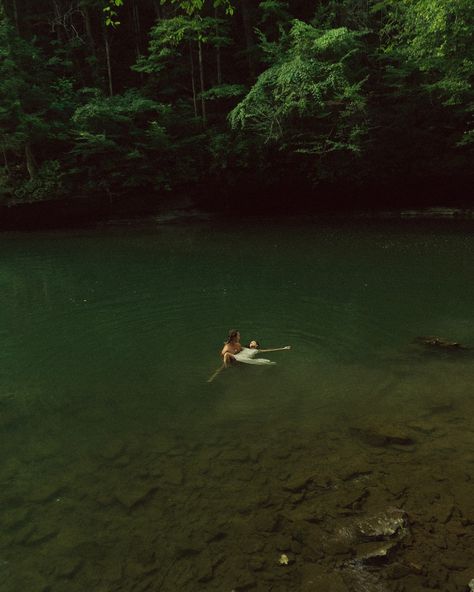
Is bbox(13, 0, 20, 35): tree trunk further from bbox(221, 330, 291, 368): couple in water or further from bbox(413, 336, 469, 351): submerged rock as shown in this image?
bbox(413, 336, 469, 351): submerged rock

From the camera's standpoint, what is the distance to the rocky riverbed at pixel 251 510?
12.7 ft

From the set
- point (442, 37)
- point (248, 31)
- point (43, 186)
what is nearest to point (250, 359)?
point (442, 37)

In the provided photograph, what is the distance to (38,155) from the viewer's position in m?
26.3

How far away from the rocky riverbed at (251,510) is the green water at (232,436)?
20 millimetres

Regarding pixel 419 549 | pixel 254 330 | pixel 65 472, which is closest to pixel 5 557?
pixel 65 472

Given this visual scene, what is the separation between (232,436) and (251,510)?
145 centimetres

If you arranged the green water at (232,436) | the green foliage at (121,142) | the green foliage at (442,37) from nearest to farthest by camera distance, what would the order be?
the green water at (232,436), the green foliage at (442,37), the green foliage at (121,142)

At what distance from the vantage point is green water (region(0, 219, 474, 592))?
4039mm

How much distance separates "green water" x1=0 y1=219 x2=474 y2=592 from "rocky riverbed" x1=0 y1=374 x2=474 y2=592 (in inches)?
0.8

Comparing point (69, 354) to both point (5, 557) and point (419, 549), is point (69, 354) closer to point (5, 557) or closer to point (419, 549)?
point (5, 557)

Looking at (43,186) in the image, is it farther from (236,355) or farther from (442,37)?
(236,355)

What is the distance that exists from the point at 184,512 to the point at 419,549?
91.2 inches

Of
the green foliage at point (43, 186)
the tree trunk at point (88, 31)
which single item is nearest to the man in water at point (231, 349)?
the green foliage at point (43, 186)

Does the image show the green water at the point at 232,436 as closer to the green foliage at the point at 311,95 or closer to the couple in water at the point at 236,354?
the couple in water at the point at 236,354
